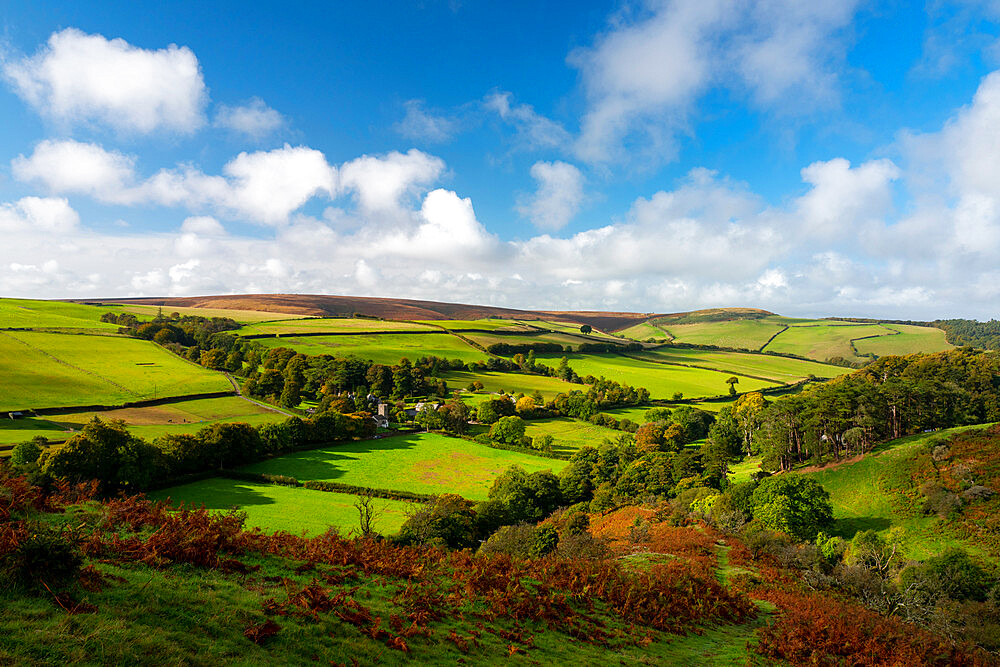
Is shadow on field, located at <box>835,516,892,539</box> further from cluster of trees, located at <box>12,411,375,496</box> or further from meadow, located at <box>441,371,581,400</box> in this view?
meadow, located at <box>441,371,581,400</box>

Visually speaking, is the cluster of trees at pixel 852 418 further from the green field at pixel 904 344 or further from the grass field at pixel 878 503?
the green field at pixel 904 344

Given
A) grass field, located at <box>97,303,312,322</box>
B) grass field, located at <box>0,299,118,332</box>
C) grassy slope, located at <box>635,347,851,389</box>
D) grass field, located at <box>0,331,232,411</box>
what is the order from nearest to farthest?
1. grass field, located at <box>0,331,232,411</box>
2. grass field, located at <box>0,299,118,332</box>
3. grassy slope, located at <box>635,347,851,389</box>
4. grass field, located at <box>97,303,312,322</box>

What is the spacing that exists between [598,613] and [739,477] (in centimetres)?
4954

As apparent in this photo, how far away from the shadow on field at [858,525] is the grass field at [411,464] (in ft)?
120

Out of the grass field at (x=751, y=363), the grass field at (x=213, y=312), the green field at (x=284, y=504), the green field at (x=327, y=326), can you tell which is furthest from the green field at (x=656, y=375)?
the grass field at (x=213, y=312)

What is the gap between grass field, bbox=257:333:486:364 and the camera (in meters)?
123

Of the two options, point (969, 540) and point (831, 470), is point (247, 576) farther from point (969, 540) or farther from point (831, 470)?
point (831, 470)

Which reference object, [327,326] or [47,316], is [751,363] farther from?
[47,316]

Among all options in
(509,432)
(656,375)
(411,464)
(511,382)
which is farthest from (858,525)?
(656,375)

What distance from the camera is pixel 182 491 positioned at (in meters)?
46.5

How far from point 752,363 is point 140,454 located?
585 ft

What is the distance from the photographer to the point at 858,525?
128 feet

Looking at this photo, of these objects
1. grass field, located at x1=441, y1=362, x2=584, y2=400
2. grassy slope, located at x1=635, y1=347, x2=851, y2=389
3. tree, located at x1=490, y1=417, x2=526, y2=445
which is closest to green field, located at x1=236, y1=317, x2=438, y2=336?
grass field, located at x1=441, y1=362, x2=584, y2=400

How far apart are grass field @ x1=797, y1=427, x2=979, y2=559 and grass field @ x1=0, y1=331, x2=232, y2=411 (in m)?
97.8
